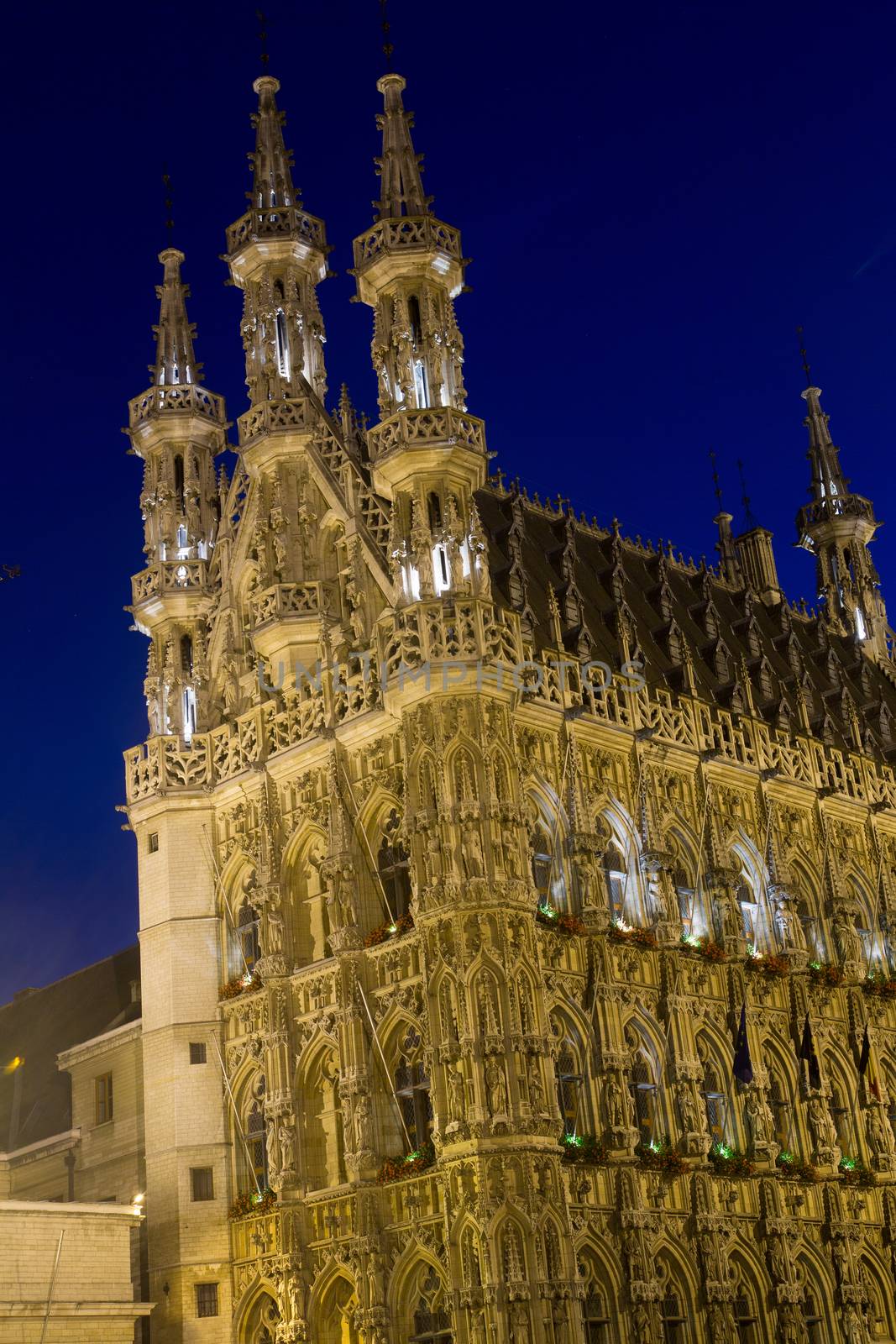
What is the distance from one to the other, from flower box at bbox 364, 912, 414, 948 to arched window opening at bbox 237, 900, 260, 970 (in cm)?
457

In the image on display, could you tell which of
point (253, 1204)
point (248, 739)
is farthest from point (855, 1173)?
point (248, 739)

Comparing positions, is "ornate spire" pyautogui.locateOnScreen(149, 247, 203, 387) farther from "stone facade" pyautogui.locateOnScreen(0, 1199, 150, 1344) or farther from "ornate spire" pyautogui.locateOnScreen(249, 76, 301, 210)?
"stone facade" pyautogui.locateOnScreen(0, 1199, 150, 1344)

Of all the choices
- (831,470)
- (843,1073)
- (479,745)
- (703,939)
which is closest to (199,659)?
(479,745)

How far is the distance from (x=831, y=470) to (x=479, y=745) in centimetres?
3329

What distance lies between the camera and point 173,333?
51688 millimetres

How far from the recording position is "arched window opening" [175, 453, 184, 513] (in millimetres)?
50094

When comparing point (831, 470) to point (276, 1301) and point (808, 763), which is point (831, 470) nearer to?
point (808, 763)

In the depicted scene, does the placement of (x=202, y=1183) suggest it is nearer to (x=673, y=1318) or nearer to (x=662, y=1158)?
(x=662, y=1158)

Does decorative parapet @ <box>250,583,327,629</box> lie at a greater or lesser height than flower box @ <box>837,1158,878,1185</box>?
greater

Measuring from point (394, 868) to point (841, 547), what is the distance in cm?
3060

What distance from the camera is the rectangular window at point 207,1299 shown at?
42250 millimetres

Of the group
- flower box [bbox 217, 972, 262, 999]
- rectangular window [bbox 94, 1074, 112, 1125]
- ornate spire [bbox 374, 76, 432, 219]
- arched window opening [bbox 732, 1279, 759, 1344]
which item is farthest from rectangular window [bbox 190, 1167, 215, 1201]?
ornate spire [bbox 374, 76, 432, 219]

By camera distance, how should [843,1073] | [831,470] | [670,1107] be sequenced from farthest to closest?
1. [831,470]
2. [843,1073]
3. [670,1107]

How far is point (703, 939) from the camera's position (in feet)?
151
